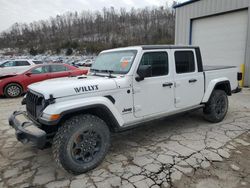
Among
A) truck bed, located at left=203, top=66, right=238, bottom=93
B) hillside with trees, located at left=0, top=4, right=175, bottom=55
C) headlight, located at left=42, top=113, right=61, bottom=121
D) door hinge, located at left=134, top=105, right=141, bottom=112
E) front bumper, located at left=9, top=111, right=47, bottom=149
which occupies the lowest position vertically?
front bumper, located at left=9, top=111, right=47, bottom=149

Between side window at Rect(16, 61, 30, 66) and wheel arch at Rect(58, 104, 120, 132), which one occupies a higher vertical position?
side window at Rect(16, 61, 30, 66)

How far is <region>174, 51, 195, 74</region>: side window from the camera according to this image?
404 centimetres

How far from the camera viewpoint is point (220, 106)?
4.95 meters

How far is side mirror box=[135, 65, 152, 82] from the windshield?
21 centimetres

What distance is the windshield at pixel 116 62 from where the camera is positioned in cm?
348

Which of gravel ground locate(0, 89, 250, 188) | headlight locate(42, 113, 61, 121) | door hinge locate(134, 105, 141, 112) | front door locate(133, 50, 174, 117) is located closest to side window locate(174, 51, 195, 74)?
front door locate(133, 50, 174, 117)

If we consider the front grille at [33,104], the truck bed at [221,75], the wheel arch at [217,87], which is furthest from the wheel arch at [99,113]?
the truck bed at [221,75]

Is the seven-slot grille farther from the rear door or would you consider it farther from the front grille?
the rear door

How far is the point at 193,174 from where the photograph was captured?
2857mm

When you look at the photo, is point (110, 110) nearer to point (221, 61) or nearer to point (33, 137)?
point (33, 137)

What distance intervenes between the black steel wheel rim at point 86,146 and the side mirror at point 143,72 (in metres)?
1.15

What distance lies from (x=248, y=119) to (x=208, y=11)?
7.74 metres

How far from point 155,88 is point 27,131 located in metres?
2.18

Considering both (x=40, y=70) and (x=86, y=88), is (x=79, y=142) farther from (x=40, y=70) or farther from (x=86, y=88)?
(x=40, y=70)
